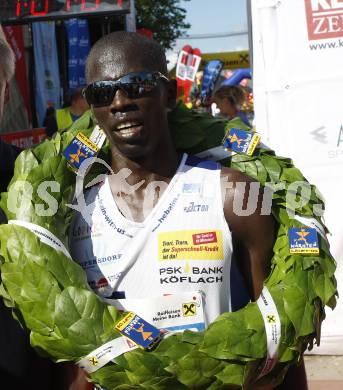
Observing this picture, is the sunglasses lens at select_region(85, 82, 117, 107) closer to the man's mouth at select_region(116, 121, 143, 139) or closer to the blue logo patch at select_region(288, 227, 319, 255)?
the man's mouth at select_region(116, 121, 143, 139)

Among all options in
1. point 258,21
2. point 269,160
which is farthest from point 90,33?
point 269,160

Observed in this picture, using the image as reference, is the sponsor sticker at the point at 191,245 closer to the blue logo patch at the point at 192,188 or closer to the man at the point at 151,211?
the man at the point at 151,211

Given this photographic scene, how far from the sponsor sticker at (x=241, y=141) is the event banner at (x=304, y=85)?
7.60 feet

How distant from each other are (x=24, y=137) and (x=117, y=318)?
8732mm

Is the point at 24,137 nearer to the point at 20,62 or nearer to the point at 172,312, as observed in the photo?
the point at 20,62

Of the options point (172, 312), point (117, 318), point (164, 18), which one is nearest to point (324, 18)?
point (172, 312)

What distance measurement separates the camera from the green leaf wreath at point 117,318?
2.06 metres

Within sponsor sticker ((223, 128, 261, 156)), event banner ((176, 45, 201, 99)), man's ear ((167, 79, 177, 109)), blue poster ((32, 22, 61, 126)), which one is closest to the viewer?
man's ear ((167, 79, 177, 109))

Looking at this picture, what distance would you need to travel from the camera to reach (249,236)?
92.4 inches

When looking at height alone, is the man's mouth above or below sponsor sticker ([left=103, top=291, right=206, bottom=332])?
above

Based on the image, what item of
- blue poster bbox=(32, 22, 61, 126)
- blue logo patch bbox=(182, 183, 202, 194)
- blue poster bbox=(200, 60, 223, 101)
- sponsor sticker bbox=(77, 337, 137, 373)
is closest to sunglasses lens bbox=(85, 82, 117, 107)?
blue logo patch bbox=(182, 183, 202, 194)

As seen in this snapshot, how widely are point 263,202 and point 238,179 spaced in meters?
0.12

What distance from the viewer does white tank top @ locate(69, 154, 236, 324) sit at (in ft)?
7.50

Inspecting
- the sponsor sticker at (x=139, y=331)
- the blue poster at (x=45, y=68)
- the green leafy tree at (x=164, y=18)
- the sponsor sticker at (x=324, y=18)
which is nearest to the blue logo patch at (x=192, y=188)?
the sponsor sticker at (x=139, y=331)
